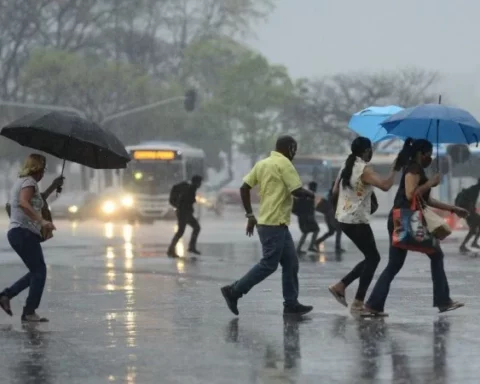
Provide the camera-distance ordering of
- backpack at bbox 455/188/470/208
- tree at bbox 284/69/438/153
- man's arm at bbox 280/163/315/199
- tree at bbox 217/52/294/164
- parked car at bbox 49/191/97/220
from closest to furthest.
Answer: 1. man's arm at bbox 280/163/315/199
2. backpack at bbox 455/188/470/208
3. parked car at bbox 49/191/97/220
4. tree at bbox 217/52/294/164
5. tree at bbox 284/69/438/153

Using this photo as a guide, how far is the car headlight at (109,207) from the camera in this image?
184ft

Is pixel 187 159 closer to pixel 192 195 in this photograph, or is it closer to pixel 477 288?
pixel 192 195

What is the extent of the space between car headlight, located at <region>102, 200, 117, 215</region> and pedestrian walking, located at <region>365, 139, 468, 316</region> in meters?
42.7

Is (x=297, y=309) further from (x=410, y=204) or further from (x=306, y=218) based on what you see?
(x=306, y=218)

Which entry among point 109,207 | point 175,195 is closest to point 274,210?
point 175,195

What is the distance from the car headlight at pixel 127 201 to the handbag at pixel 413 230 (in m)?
41.4

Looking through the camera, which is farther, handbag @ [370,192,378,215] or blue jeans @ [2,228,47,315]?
handbag @ [370,192,378,215]

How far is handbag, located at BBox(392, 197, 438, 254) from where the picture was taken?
43.2ft

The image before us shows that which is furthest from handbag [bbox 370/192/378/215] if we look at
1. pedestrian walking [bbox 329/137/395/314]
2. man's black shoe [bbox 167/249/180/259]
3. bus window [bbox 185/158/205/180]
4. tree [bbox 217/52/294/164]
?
tree [bbox 217/52/294/164]

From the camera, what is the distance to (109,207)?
56188 millimetres

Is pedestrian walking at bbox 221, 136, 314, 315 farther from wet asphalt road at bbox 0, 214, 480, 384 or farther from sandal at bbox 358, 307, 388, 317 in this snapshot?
sandal at bbox 358, 307, 388, 317

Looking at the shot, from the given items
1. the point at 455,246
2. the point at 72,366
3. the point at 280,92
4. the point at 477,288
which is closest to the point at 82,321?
the point at 72,366

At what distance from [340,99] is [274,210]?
294ft

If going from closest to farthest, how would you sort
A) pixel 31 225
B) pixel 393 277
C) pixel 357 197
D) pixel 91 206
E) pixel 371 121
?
pixel 31 225, pixel 393 277, pixel 357 197, pixel 371 121, pixel 91 206
